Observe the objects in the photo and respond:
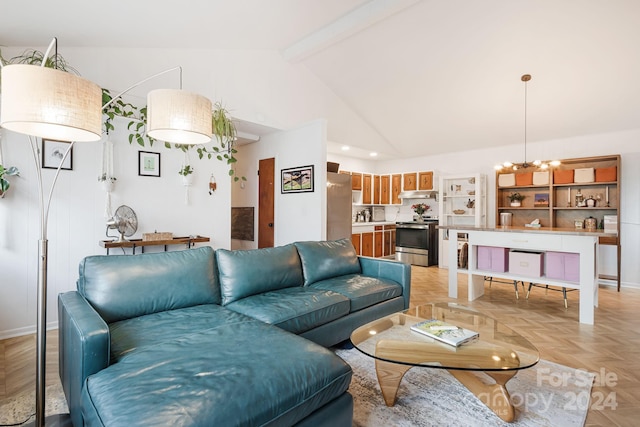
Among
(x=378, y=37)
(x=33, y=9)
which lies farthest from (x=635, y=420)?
(x=33, y=9)

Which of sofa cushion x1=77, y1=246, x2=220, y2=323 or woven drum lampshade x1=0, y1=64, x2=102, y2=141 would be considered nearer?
woven drum lampshade x1=0, y1=64, x2=102, y2=141

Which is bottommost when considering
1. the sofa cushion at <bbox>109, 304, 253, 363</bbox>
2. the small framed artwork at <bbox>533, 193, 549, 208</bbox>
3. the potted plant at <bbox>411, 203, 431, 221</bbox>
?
the sofa cushion at <bbox>109, 304, 253, 363</bbox>

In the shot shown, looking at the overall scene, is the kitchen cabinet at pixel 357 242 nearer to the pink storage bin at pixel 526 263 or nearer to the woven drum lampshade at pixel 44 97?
the pink storage bin at pixel 526 263

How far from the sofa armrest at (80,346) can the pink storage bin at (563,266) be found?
13.5 ft

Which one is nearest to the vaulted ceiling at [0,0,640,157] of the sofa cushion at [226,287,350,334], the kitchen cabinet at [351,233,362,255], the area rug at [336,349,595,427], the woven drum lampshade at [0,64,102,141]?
the woven drum lampshade at [0,64,102,141]

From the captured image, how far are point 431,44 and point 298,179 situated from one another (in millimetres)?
2548

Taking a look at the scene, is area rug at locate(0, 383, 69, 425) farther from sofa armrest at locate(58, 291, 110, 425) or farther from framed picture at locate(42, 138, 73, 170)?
framed picture at locate(42, 138, 73, 170)

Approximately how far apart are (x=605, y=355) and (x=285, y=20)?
438cm

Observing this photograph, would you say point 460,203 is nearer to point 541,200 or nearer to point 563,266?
point 541,200

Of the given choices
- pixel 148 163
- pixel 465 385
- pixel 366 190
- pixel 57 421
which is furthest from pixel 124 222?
pixel 366 190

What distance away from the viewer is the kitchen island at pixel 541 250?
317 cm

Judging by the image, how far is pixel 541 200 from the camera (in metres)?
5.50

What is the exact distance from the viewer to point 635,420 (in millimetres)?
1689

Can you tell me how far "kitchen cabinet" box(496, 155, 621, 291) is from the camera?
4.82 metres
